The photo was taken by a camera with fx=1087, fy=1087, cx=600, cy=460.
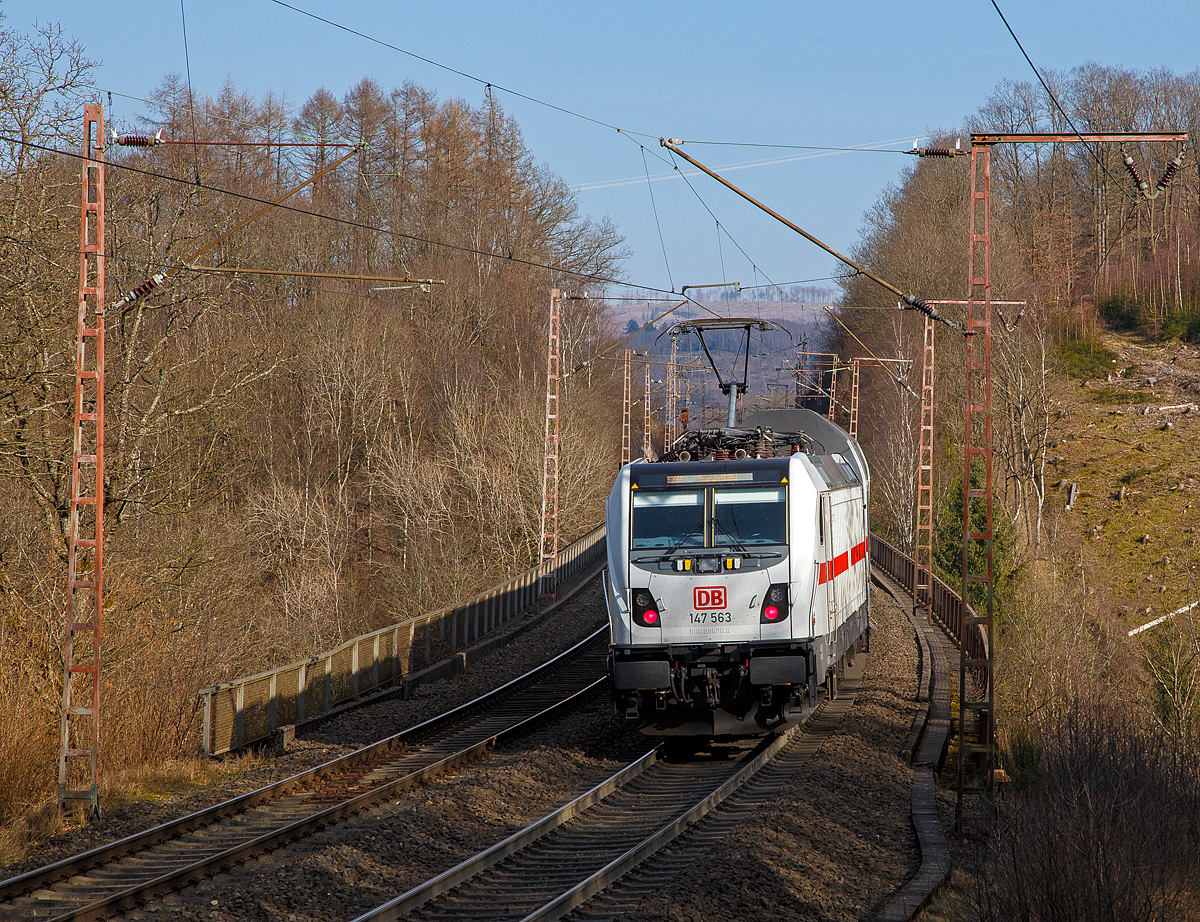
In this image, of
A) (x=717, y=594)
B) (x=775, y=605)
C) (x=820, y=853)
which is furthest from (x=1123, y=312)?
(x=820, y=853)

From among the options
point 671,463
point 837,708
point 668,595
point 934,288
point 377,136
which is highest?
point 377,136

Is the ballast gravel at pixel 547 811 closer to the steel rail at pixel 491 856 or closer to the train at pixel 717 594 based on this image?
the steel rail at pixel 491 856

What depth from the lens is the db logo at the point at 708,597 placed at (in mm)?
12062

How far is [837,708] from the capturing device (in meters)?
16.0

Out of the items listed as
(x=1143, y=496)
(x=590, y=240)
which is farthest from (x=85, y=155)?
(x=1143, y=496)

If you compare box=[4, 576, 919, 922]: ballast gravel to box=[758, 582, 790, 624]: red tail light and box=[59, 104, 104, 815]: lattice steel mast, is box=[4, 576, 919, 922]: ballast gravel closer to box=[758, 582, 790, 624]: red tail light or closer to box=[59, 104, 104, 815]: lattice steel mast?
box=[59, 104, 104, 815]: lattice steel mast

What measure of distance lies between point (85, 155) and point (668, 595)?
7562mm

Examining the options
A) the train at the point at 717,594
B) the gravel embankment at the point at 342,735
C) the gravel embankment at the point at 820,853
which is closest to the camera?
the gravel embankment at the point at 820,853

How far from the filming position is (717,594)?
39.6 feet

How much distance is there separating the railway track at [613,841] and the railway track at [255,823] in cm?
207

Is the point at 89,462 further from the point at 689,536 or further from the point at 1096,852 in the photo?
the point at 1096,852

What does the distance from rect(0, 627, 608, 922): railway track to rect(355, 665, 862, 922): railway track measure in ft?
6.78

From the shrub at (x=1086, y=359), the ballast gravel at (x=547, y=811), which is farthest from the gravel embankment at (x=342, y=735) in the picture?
the shrub at (x=1086, y=359)

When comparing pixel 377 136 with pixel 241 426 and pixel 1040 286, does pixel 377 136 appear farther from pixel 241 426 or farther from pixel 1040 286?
pixel 1040 286
